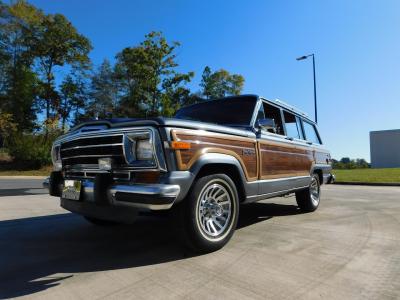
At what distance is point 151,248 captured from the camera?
3.99 meters

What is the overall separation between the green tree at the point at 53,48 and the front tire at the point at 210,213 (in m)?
32.7

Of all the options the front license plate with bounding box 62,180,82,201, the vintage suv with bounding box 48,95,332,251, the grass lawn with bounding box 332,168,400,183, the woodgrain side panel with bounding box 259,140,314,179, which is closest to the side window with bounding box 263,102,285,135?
the woodgrain side panel with bounding box 259,140,314,179

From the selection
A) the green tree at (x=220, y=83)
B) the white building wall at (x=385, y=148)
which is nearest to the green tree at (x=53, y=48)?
the green tree at (x=220, y=83)

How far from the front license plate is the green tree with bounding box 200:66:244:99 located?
4504 cm

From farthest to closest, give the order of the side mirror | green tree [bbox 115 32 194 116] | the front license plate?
green tree [bbox 115 32 194 116]
the side mirror
the front license plate

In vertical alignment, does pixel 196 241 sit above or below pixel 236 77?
below

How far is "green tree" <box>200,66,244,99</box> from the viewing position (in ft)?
162

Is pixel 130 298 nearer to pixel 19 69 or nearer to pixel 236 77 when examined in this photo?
pixel 19 69

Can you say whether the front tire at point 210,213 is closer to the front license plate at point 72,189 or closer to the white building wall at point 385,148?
the front license plate at point 72,189

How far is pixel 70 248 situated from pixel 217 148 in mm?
2104

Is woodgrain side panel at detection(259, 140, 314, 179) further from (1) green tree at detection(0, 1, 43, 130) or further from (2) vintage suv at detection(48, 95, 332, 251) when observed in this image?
(1) green tree at detection(0, 1, 43, 130)

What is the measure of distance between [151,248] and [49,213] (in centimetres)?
346

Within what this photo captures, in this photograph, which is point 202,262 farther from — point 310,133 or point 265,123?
point 310,133

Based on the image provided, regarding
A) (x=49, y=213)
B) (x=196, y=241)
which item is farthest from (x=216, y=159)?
(x=49, y=213)
